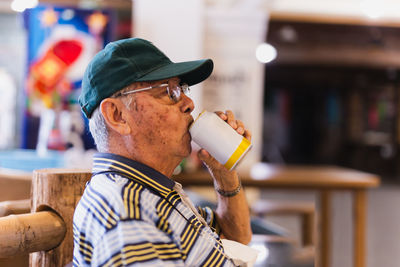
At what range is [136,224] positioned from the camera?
0.76 metres

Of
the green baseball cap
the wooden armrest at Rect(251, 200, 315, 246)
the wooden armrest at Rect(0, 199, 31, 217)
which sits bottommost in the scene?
the wooden armrest at Rect(251, 200, 315, 246)

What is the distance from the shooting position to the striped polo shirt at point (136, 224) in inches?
29.0

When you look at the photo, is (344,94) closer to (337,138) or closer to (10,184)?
(337,138)

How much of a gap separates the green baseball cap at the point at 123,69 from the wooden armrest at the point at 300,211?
2426mm

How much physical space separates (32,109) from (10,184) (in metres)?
2.61

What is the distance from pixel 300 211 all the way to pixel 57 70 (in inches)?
94.2

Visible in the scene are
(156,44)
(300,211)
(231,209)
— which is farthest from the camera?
(156,44)

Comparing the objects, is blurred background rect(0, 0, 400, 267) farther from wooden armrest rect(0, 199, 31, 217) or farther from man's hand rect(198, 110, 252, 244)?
man's hand rect(198, 110, 252, 244)

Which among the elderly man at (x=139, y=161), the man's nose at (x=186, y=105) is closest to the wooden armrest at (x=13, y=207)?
the elderly man at (x=139, y=161)

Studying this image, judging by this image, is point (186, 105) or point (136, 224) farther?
point (186, 105)

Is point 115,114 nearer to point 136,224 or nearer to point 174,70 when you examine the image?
point 174,70

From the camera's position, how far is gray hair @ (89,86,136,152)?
0.90m

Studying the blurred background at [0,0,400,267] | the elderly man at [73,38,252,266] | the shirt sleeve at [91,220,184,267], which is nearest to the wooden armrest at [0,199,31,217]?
the elderly man at [73,38,252,266]

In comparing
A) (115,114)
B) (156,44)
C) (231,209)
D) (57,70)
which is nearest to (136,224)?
(115,114)
